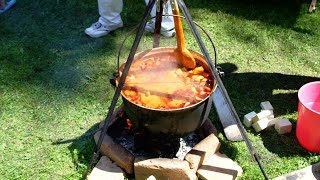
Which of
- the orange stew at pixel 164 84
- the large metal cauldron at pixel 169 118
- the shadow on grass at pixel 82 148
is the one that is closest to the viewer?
the large metal cauldron at pixel 169 118

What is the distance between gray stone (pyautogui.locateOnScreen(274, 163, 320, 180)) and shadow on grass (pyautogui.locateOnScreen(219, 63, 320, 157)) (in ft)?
0.95

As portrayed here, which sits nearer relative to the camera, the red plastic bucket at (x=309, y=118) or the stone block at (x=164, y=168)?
the stone block at (x=164, y=168)

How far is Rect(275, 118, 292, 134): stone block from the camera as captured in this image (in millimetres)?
3703

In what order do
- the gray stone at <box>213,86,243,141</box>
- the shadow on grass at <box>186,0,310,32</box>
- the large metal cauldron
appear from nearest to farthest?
1. the large metal cauldron
2. the gray stone at <box>213,86,243,141</box>
3. the shadow on grass at <box>186,0,310,32</box>

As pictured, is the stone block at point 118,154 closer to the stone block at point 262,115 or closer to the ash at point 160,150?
the ash at point 160,150

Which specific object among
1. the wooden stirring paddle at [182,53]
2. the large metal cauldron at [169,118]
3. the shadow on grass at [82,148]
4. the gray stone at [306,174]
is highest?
the wooden stirring paddle at [182,53]

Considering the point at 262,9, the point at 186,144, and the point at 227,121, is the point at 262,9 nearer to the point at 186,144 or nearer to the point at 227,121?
the point at 227,121

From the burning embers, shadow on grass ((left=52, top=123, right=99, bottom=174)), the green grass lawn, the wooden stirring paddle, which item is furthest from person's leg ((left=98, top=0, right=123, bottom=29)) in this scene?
the wooden stirring paddle

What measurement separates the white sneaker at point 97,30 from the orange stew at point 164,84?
1.89 m

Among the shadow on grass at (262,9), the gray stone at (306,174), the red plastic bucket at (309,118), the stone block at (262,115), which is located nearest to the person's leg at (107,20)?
the shadow on grass at (262,9)

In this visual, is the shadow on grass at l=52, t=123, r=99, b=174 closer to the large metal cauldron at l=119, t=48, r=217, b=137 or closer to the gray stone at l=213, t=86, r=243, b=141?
the large metal cauldron at l=119, t=48, r=217, b=137

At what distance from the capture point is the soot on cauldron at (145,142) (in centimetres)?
337

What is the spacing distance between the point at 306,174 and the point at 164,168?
3.83ft

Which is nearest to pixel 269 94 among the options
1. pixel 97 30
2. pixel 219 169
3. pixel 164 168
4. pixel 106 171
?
pixel 219 169
